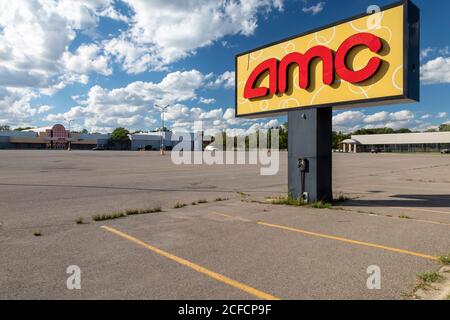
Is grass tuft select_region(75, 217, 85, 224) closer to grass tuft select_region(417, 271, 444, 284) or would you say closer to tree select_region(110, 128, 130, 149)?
grass tuft select_region(417, 271, 444, 284)

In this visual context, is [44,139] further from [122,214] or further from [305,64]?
[305,64]

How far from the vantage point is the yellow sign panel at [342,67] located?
29.0ft

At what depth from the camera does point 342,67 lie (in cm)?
990

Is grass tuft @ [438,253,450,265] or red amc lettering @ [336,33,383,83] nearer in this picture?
grass tuft @ [438,253,450,265]

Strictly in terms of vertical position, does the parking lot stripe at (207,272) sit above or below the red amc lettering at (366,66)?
below

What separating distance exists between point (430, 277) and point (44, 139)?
12386cm

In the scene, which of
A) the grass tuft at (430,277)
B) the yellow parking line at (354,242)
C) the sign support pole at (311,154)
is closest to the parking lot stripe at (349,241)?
the yellow parking line at (354,242)

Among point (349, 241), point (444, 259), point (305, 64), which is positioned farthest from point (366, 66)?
point (444, 259)

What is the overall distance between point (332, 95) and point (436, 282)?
6.75 m

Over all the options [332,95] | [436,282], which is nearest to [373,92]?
[332,95]

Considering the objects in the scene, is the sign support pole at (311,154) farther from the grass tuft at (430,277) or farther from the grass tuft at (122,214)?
the grass tuft at (430,277)

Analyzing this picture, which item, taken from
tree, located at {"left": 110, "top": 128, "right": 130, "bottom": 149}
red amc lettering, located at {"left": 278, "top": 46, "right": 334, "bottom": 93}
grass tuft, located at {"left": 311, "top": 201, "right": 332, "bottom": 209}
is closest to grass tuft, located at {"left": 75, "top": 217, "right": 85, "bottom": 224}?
grass tuft, located at {"left": 311, "top": 201, "right": 332, "bottom": 209}

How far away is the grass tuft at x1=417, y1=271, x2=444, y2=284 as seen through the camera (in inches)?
174

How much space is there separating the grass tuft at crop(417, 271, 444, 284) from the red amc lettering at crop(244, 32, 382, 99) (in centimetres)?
609
